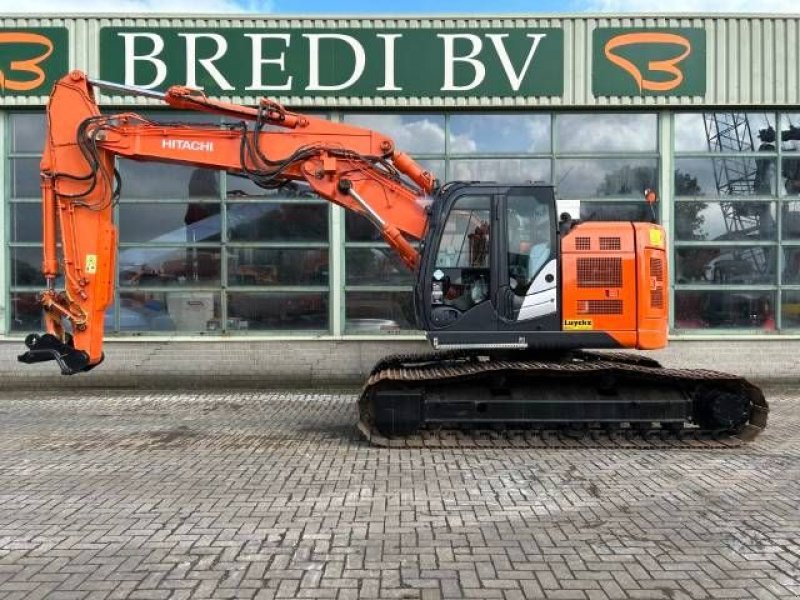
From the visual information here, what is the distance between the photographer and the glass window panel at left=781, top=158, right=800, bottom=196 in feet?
38.3

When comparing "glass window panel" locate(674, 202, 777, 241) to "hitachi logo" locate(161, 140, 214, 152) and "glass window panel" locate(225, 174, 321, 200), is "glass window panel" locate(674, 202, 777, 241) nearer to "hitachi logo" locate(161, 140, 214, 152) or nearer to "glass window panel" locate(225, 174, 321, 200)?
"glass window panel" locate(225, 174, 321, 200)

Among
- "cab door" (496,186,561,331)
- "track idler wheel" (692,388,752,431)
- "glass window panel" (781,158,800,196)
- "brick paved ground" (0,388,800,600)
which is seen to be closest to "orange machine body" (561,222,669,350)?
"cab door" (496,186,561,331)

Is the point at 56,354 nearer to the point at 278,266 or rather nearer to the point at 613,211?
the point at 278,266

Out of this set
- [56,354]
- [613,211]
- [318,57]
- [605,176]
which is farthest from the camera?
[605,176]

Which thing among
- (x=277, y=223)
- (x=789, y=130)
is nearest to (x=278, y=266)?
(x=277, y=223)

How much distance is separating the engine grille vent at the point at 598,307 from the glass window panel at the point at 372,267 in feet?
14.6

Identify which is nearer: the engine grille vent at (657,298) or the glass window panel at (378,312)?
the engine grille vent at (657,298)

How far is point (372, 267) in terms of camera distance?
38.2ft

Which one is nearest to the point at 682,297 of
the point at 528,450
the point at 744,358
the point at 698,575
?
the point at 744,358

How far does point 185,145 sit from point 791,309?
32.0 ft

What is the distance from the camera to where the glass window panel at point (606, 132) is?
457 inches

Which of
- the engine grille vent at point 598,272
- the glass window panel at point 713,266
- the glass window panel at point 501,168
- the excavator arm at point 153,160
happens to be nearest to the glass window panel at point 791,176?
the glass window panel at point 713,266

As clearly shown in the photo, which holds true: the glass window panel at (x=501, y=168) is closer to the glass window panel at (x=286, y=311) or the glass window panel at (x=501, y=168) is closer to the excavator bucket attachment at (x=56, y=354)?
the glass window panel at (x=286, y=311)

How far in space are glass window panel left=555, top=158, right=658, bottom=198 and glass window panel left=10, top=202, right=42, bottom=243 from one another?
8611 mm
